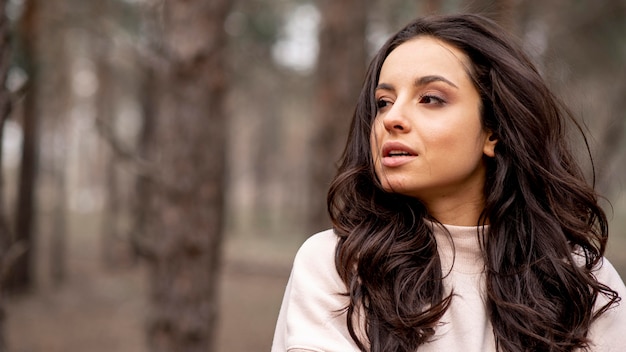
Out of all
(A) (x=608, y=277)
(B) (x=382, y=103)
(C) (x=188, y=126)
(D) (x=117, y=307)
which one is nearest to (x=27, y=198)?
(D) (x=117, y=307)

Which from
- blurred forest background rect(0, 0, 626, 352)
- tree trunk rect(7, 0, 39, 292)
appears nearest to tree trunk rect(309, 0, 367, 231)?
blurred forest background rect(0, 0, 626, 352)

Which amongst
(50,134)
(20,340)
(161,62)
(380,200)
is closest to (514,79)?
(380,200)

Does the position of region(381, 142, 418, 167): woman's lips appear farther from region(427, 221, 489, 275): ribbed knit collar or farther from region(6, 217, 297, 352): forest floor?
region(6, 217, 297, 352): forest floor

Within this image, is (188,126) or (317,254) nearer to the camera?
(317,254)

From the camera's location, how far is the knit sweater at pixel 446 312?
188cm

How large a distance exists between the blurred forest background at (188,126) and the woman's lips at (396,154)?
88 centimetres

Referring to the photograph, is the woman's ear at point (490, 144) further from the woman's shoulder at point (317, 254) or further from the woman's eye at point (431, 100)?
the woman's shoulder at point (317, 254)

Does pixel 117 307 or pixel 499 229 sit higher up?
pixel 499 229

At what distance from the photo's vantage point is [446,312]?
2018mm

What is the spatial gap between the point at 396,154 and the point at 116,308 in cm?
1173

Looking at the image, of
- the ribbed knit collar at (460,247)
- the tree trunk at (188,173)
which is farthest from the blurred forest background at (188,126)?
the ribbed knit collar at (460,247)

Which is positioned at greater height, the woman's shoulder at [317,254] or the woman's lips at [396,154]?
the woman's lips at [396,154]

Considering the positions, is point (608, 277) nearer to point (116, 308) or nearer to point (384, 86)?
point (384, 86)

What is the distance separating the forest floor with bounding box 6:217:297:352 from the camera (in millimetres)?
10117
